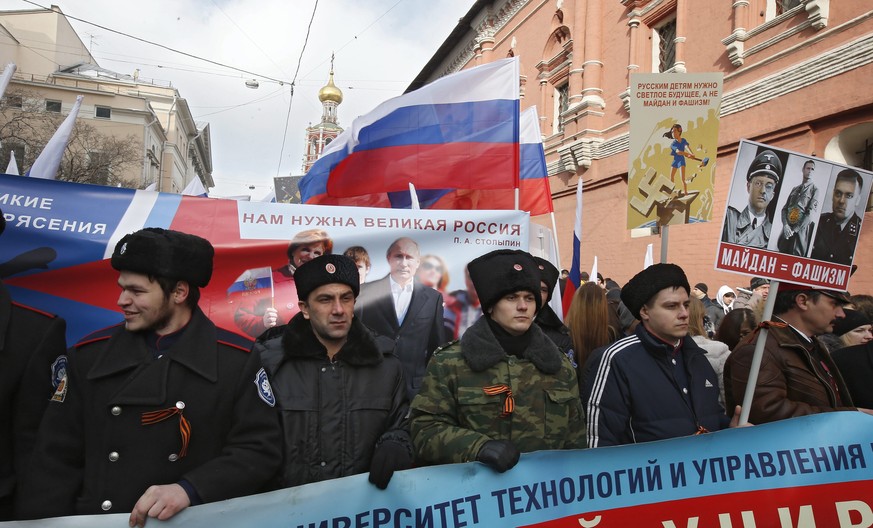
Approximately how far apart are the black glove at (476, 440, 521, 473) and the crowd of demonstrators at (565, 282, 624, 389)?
202 centimetres

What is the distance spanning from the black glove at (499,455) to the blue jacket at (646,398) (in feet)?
2.03

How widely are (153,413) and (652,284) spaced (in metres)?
2.17

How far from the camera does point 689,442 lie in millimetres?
2328

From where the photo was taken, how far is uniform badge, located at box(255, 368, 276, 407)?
2.02 metres

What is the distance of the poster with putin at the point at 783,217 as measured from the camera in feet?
9.05

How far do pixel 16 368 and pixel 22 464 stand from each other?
0.32 m

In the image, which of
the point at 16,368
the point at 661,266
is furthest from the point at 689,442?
the point at 16,368

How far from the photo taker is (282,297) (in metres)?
3.53

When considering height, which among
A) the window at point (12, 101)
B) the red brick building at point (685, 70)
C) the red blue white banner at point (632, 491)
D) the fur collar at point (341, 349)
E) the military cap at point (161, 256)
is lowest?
the red blue white banner at point (632, 491)

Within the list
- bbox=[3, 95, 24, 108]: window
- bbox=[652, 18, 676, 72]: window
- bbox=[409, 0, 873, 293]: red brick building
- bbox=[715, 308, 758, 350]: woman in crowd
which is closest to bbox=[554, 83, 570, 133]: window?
bbox=[409, 0, 873, 293]: red brick building

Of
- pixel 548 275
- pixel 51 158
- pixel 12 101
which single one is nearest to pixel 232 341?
pixel 548 275

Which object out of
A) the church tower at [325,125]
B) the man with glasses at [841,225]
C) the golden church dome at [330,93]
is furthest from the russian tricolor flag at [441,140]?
the golden church dome at [330,93]

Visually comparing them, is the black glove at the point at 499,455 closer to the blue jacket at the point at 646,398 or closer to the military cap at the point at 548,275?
the blue jacket at the point at 646,398

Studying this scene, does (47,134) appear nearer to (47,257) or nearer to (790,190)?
(47,257)
